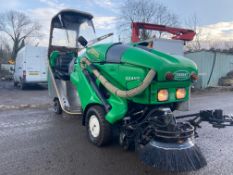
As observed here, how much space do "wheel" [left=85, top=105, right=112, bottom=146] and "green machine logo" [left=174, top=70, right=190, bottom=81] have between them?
1292 mm

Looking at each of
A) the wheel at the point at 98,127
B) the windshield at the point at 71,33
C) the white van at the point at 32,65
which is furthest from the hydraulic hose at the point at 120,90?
the white van at the point at 32,65

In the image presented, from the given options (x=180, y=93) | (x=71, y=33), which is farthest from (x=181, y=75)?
(x=71, y=33)

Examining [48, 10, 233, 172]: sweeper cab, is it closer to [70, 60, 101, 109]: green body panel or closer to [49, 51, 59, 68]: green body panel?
[70, 60, 101, 109]: green body panel

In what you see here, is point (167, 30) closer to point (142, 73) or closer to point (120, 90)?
point (120, 90)

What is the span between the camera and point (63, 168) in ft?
10.5

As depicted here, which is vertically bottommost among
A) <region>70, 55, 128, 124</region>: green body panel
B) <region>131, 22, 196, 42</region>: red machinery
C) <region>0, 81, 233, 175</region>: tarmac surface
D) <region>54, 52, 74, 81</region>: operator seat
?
<region>0, 81, 233, 175</region>: tarmac surface

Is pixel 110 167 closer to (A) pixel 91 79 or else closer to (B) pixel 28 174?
(B) pixel 28 174

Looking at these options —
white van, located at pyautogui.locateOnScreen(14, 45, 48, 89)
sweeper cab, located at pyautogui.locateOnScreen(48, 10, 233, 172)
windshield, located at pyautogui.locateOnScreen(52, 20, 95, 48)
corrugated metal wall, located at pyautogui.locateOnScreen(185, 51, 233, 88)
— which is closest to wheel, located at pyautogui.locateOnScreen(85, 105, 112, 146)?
sweeper cab, located at pyautogui.locateOnScreen(48, 10, 233, 172)

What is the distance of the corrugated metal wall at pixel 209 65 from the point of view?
16062 millimetres

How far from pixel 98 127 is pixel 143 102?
39.1 inches

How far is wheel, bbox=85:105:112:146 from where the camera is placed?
371 cm

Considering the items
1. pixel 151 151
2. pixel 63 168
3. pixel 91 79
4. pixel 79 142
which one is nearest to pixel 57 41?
pixel 91 79

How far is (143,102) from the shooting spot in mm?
3285

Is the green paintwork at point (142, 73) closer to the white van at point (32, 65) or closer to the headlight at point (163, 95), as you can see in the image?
the headlight at point (163, 95)
